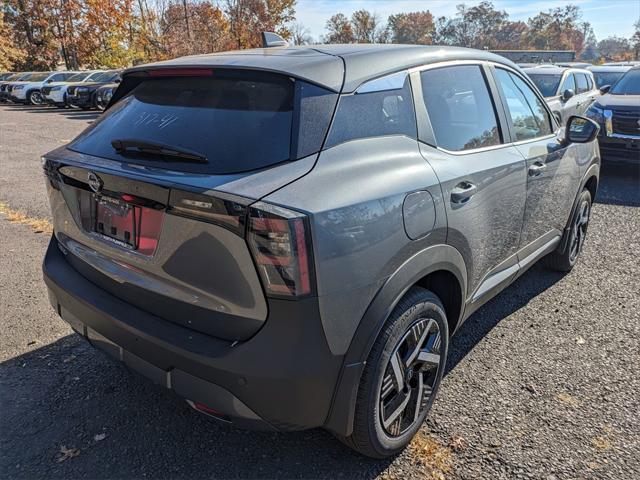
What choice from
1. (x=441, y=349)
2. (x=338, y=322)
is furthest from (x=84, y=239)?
(x=441, y=349)

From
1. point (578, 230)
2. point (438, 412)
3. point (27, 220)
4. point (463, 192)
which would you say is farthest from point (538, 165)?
point (27, 220)

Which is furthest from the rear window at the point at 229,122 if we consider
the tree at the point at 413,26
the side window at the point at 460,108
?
the tree at the point at 413,26

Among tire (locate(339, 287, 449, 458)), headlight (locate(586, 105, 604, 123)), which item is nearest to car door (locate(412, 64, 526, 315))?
tire (locate(339, 287, 449, 458))

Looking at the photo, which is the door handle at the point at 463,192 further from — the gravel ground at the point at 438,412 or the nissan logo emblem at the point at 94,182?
the nissan logo emblem at the point at 94,182

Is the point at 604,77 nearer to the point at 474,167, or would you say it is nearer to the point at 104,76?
the point at 474,167

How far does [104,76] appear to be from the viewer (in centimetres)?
2266

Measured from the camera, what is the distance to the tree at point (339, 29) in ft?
193

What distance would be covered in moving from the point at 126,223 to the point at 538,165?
262 centimetres

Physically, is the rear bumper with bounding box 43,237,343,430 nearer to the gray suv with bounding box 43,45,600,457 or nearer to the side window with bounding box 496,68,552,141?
the gray suv with bounding box 43,45,600,457

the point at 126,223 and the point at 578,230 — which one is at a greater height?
the point at 126,223

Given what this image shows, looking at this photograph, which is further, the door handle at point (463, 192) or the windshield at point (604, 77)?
→ the windshield at point (604, 77)

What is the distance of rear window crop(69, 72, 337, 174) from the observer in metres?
1.97

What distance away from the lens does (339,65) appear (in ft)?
7.43

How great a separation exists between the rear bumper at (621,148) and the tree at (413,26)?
8557cm
